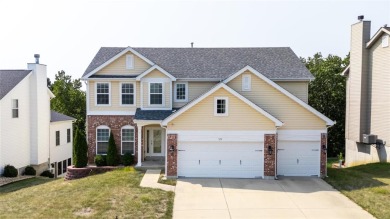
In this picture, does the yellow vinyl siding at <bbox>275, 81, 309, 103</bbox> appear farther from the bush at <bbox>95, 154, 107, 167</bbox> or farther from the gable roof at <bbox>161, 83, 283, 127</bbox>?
the bush at <bbox>95, 154, 107, 167</bbox>

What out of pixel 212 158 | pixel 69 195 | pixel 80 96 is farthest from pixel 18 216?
pixel 80 96

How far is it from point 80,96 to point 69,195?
31.9 m

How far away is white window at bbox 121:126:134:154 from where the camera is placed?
24359 millimetres

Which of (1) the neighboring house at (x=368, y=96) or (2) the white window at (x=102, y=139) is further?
(1) the neighboring house at (x=368, y=96)

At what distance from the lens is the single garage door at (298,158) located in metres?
21.7

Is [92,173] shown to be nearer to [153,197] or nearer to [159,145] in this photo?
[159,145]

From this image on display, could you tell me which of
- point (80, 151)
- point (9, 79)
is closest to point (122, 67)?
point (80, 151)

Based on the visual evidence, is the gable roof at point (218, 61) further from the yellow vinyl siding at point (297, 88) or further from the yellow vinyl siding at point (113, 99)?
the yellow vinyl siding at point (113, 99)

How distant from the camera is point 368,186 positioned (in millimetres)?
18297

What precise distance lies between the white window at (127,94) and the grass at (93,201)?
5875 mm

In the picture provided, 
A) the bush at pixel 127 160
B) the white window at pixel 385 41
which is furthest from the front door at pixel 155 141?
the white window at pixel 385 41

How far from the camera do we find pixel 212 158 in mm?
20953

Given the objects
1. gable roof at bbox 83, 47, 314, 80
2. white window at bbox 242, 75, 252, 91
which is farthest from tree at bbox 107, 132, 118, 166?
white window at bbox 242, 75, 252, 91

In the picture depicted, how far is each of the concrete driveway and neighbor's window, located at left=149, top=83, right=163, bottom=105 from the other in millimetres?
6036
